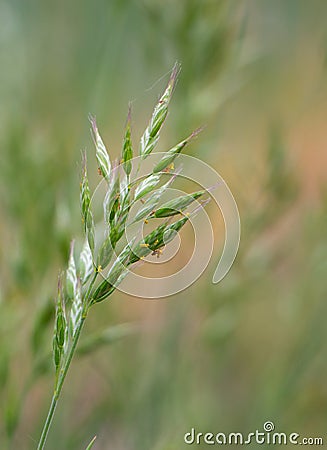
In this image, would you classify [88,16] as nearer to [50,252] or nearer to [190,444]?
[50,252]


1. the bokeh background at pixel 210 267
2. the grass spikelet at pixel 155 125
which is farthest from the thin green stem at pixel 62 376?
the bokeh background at pixel 210 267

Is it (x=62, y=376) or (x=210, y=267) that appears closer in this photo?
(x=62, y=376)

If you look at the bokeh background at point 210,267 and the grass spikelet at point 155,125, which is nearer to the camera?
the grass spikelet at point 155,125

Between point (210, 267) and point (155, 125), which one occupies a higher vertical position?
point (210, 267)

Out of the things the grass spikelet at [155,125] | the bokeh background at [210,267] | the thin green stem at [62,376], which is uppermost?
the bokeh background at [210,267]

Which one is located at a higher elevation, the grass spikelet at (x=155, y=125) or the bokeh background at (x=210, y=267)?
the bokeh background at (x=210, y=267)

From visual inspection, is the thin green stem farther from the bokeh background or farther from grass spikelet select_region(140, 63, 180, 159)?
the bokeh background

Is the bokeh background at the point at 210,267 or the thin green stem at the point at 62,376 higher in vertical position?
the bokeh background at the point at 210,267

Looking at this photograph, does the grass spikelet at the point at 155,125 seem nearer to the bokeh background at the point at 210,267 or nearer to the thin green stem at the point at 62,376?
the thin green stem at the point at 62,376

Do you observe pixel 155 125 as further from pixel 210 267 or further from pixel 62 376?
pixel 210 267

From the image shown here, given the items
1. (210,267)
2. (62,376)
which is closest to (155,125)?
(62,376)

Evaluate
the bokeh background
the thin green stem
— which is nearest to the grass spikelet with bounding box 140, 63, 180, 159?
the thin green stem
